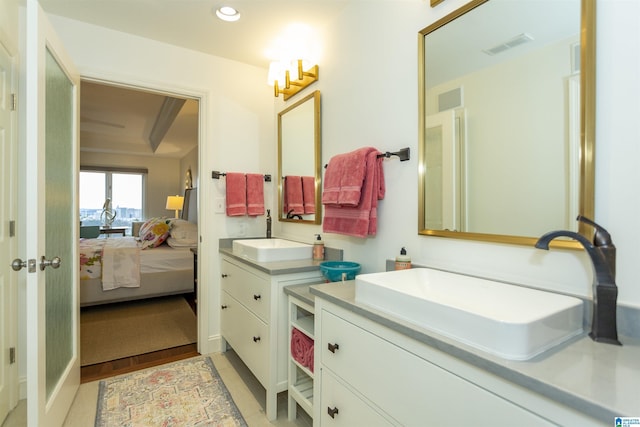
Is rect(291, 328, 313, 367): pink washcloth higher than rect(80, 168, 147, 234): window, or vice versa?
rect(80, 168, 147, 234): window

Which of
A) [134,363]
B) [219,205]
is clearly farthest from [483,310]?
[134,363]

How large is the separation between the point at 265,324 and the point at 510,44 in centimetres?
168

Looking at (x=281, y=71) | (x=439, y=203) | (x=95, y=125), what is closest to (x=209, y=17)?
(x=281, y=71)

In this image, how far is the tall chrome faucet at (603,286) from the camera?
0.81 m

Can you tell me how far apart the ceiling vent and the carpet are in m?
2.86

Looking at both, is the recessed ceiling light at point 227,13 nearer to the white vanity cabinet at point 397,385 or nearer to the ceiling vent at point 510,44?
the ceiling vent at point 510,44

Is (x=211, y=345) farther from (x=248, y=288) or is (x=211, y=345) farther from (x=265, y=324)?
(x=265, y=324)

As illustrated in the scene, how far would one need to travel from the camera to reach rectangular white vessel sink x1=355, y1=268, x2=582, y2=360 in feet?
2.33

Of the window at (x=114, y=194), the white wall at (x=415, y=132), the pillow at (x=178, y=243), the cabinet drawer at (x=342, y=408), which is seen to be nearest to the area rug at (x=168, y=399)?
the cabinet drawer at (x=342, y=408)

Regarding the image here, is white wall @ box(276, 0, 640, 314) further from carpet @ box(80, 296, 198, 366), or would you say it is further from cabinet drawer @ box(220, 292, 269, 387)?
carpet @ box(80, 296, 198, 366)

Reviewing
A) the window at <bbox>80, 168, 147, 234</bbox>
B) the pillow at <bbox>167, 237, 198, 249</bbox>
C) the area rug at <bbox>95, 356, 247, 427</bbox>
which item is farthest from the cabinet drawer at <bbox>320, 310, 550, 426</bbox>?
the window at <bbox>80, 168, 147, 234</bbox>

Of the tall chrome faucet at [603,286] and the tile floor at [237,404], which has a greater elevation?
the tall chrome faucet at [603,286]

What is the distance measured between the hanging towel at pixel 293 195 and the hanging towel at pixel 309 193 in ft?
0.16

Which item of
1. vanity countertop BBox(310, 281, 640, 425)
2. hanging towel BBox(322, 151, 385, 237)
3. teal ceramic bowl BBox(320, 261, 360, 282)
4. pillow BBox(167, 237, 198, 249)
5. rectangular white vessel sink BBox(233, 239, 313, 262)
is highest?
hanging towel BBox(322, 151, 385, 237)
